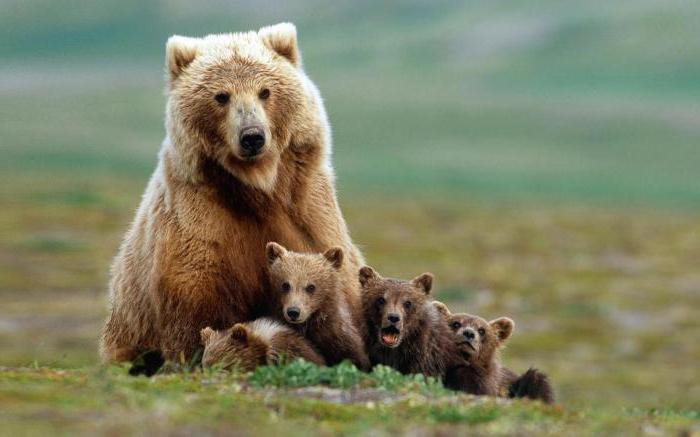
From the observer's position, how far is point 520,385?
10891 millimetres

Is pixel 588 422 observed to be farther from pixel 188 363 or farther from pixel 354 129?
pixel 354 129

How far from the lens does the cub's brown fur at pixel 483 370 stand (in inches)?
420

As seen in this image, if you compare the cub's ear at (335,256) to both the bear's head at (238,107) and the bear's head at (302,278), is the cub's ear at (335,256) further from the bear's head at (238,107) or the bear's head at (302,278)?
the bear's head at (238,107)

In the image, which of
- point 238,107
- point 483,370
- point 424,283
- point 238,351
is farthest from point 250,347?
point 483,370

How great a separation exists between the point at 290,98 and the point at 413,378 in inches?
118

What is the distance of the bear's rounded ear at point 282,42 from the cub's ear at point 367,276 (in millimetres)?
2153

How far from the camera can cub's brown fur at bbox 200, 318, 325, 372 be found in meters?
9.61

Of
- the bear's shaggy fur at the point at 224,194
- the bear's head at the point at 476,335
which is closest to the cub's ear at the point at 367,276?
the bear's shaggy fur at the point at 224,194

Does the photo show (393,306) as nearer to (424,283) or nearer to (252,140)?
(424,283)

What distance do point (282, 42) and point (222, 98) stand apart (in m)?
1.12

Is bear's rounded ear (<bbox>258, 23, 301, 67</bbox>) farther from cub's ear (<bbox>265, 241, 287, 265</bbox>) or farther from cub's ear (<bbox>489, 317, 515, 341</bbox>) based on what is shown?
cub's ear (<bbox>489, 317, 515, 341</bbox>)

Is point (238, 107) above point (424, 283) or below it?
above

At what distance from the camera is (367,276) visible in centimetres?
1092

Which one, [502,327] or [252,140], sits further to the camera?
[502,327]
